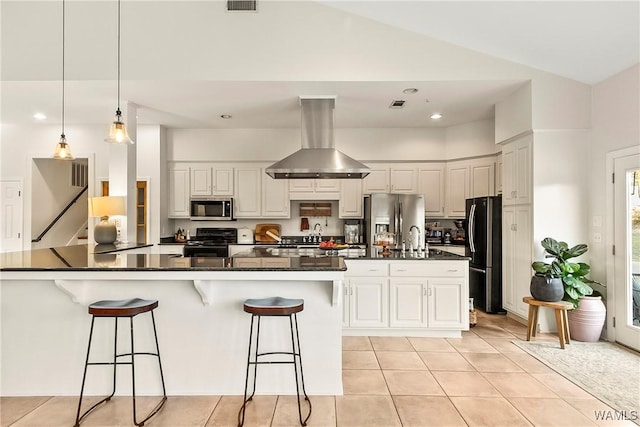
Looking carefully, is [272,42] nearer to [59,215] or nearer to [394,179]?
[394,179]

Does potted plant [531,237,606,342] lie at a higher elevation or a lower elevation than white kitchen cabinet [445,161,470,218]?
lower

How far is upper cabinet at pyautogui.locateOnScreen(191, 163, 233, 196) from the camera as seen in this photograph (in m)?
6.08

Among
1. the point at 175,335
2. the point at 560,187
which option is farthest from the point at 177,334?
the point at 560,187

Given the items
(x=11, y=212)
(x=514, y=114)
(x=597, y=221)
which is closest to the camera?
(x=597, y=221)

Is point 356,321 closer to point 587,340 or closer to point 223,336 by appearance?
point 223,336

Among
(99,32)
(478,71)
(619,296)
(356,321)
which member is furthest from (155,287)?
(619,296)

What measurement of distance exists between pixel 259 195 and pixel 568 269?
14.1ft

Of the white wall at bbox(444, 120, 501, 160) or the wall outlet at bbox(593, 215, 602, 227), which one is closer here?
the wall outlet at bbox(593, 215, 602, 227)

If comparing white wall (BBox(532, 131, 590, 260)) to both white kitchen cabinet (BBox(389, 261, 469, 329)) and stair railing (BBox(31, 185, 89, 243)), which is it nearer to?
white kitchen cabinet (BBox(389, 261, 469, 329))

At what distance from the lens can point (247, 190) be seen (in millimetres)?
6098

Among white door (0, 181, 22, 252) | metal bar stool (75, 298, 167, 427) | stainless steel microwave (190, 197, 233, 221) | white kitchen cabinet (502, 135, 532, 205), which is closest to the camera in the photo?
metal bar stool (75, 298, 167, 427)

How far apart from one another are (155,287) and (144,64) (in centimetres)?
255

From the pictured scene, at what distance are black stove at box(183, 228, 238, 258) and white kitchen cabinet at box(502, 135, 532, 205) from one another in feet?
13.4

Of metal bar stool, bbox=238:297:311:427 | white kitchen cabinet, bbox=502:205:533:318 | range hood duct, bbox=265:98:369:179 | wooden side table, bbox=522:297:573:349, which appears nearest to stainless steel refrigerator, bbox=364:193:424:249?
range hood duct, bbox=265:98:369:179
